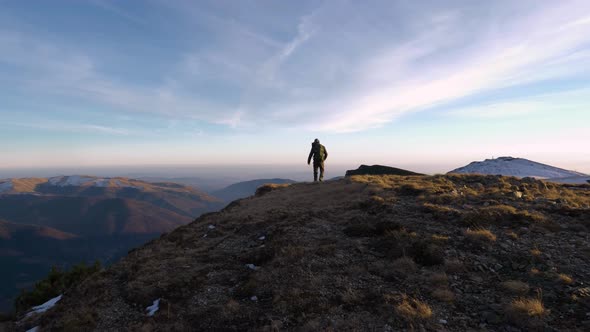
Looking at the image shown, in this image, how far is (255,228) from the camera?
1470 centimetres

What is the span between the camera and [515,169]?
142 feet

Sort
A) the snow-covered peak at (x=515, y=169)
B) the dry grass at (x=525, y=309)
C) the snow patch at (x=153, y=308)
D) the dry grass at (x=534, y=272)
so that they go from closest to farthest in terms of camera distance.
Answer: the dry grass at (x=525, y=309) → the dry grass at (x=534, y=272) → the snow patch at (x=153, y=308) → the snow-covered peak at (x=515, y=169)

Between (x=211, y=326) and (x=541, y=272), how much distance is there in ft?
28.0

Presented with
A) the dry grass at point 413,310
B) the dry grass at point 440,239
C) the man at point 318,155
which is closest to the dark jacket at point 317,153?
the man at point 318,155

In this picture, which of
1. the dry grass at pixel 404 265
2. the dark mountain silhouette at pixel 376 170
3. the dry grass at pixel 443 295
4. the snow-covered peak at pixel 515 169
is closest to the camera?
the dry grass at pixel 443 295

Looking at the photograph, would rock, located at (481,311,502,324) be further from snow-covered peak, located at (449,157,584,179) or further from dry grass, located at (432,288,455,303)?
snow-covered peak, located at (449,157,584,179)

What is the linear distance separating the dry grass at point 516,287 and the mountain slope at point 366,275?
2cm

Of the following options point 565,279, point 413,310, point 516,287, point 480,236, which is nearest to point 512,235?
point 480,236

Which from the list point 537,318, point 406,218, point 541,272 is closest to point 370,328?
point 537,318

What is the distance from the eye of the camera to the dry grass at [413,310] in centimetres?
603

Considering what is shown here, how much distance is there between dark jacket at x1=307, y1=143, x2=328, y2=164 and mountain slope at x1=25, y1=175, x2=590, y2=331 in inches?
506

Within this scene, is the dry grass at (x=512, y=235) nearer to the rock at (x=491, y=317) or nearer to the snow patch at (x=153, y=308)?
the rock at (x=491, y=317)

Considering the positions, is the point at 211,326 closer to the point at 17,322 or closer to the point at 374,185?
the point at 17,322

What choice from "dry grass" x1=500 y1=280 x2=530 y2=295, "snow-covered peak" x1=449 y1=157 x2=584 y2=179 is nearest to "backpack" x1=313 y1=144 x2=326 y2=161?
"dry grass" x1=500 y1=280 x2=530 y2=295
